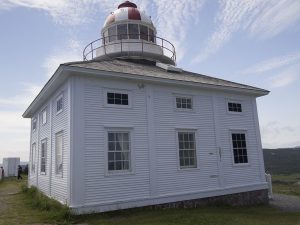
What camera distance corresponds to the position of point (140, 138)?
40.8 ft

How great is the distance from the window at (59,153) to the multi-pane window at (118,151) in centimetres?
229

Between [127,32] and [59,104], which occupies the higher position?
[127,32]

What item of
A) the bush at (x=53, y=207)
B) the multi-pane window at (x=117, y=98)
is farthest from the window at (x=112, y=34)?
the bush at (x=53, y=207)

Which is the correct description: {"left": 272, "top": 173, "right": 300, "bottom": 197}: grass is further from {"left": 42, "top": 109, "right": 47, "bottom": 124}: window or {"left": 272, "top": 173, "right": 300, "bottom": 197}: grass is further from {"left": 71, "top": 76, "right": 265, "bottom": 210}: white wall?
{"left": 42, "top": 109, "right": 47, "bottom": 124}: window

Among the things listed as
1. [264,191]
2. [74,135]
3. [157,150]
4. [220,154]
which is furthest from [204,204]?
[74,135]

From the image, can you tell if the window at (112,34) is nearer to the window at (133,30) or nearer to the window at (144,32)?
the window at (133,30)

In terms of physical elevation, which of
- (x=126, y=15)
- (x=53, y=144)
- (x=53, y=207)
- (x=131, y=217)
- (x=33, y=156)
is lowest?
(x=131, y=217)

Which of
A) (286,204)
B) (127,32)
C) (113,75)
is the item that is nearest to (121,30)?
(127,32)

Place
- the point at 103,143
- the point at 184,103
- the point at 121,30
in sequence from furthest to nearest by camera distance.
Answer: the point at 121,30 → the point at 184,103 → the point at 103,143

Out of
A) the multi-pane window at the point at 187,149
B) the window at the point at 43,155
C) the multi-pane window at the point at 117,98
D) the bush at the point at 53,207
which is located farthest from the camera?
the window at the point at 43,155

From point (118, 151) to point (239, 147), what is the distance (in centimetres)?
694

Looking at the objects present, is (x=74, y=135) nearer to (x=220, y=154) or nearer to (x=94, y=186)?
(x=94, y=186)

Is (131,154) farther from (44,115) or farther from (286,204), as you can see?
(286,204)

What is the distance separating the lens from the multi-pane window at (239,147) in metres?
15.3
